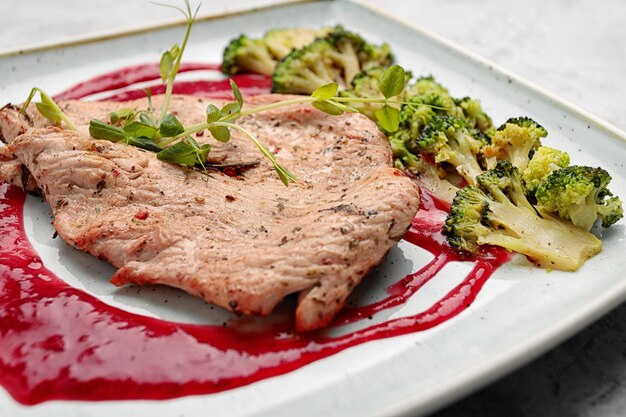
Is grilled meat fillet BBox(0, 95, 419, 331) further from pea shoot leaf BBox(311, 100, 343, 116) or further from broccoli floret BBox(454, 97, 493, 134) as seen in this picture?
broccoli floret BBox(454, 97, 493, 134)

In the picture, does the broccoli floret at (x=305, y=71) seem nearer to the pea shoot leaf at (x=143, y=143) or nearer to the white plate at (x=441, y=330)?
the white plate at (x=441, y=330)

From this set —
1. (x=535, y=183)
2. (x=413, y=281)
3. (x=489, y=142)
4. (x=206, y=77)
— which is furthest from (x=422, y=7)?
(x=413, y=281)

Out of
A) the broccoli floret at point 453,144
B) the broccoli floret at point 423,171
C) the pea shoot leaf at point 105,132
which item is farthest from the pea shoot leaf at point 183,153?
the broccoli floret at point 453,144

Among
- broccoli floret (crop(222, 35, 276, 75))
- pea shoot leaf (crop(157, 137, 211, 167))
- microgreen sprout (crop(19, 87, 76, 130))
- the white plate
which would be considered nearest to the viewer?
the white plate

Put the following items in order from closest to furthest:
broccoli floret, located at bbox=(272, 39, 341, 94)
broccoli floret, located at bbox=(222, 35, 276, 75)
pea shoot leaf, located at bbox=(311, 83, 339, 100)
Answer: pea shoot leaf, located at bbox=(311, 83, 339, 100), broccoli floret, located at bbox=(272, 39, 341, 94), broccoli floret, located at bbox=(222, 35, 276, 75)

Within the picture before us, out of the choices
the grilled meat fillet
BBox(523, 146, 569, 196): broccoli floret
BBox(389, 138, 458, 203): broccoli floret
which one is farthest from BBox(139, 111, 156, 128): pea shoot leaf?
BBox(523, 146, 569, 196): broccoli floret

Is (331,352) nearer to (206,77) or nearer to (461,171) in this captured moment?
(461,171)

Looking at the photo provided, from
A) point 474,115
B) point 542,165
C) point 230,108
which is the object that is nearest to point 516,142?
point 542,165

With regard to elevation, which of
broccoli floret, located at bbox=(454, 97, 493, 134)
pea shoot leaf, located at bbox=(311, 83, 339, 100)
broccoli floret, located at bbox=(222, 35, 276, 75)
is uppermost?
pea shoot leaf, located at bbox=(311, 83, 339, 100)
